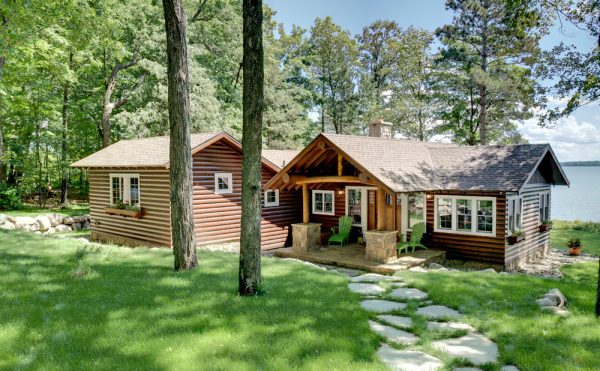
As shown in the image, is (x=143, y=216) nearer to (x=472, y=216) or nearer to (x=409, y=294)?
(x=409, y=294)

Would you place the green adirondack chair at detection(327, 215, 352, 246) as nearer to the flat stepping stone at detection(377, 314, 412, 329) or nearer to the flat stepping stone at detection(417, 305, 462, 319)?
the flat stepping stone at detection(417, 305, 462, 319)

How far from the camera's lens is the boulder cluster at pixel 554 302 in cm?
612

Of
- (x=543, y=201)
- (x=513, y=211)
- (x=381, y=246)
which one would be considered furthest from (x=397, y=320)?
(x=543, y=201)

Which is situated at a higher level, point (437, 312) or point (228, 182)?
point (228, 182)

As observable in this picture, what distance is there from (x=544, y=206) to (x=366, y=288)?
12.0 metres

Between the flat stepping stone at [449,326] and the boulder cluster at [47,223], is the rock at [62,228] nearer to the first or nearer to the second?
the boulder cluster at [47,223]

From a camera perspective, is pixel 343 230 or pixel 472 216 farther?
pixel 343 230

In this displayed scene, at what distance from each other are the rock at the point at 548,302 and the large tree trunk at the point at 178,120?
5.90 meters

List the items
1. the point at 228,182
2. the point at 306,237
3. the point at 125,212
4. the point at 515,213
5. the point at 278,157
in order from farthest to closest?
1. the point at 278,157
2. the point at 125,212
3. the point at 228,182
4. the point at 306,237
5. the point at 515,213

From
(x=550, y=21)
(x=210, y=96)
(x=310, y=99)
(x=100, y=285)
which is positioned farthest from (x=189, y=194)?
(x=310, y=99)

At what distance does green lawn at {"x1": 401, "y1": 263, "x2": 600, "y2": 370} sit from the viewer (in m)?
4.38

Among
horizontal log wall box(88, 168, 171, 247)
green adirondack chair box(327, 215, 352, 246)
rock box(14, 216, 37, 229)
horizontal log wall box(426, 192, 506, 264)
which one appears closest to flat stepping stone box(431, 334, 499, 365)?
horizontal log wall box(426, 192, 506, 264)

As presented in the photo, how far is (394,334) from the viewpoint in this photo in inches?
198

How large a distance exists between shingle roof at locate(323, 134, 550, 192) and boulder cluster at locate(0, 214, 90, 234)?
14.8 metres
